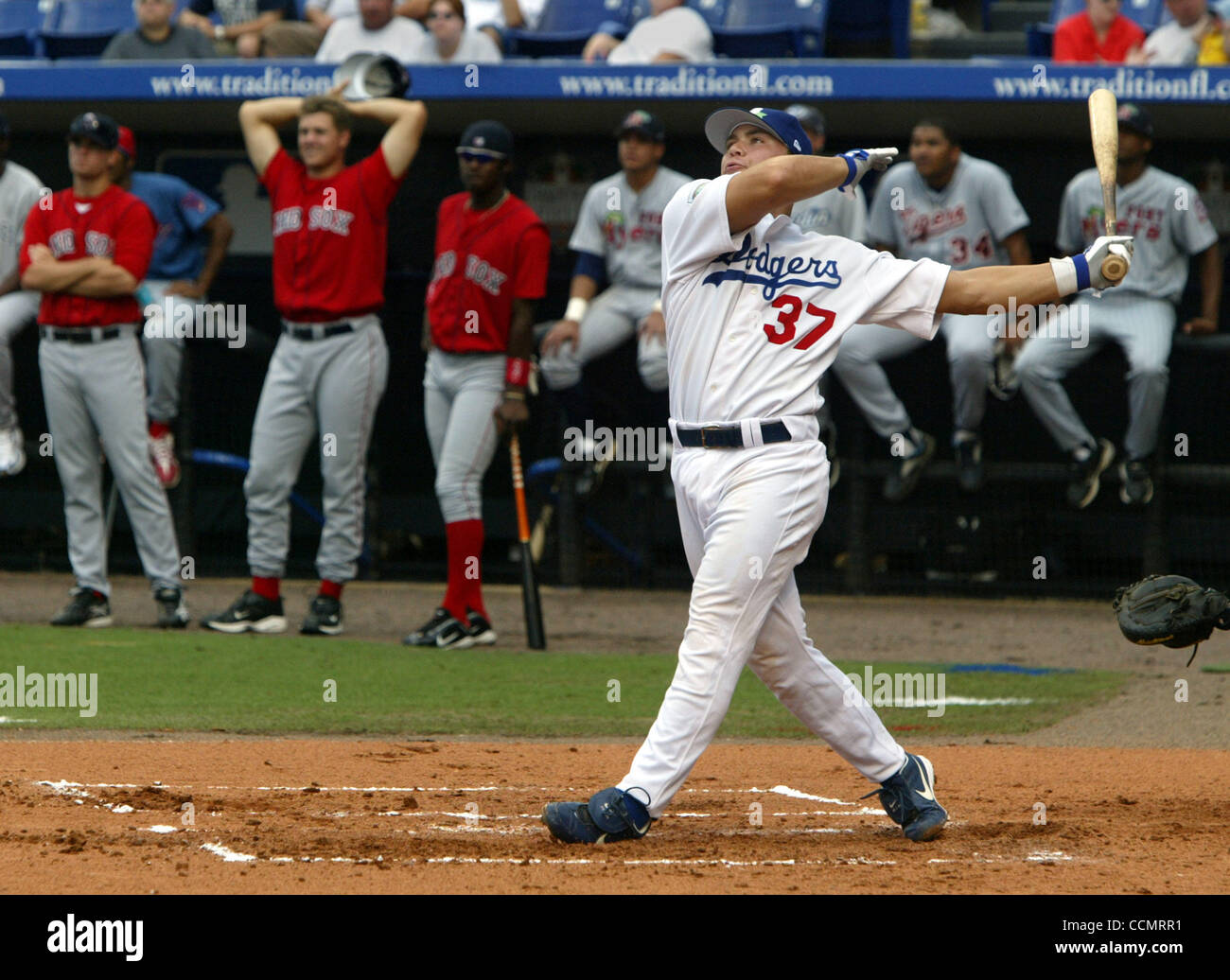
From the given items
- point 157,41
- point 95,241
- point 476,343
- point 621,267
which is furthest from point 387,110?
point 157,41

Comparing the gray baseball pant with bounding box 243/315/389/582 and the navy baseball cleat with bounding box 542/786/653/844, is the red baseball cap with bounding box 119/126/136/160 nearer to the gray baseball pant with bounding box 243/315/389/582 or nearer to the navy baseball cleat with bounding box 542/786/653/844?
the gray baseball pant with bounding box 243/315/389/582

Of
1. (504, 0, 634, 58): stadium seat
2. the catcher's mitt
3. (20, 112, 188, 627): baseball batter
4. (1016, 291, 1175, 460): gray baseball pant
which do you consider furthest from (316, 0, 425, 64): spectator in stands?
the catcher's mitt

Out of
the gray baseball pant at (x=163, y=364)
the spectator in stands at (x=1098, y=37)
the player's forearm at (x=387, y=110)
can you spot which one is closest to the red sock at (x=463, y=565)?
the player's forearm at (x=387, y=110)

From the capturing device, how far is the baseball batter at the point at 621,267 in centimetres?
870

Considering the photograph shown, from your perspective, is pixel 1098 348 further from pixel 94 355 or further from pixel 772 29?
pixel 94 355

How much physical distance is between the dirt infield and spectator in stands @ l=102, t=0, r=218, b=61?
5.34m

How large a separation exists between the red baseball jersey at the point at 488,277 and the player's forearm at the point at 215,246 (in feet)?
5.89

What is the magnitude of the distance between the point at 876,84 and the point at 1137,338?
5.84 ft

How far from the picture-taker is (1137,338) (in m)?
8.48

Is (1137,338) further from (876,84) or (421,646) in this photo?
(421,646)

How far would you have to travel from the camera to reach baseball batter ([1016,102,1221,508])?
848 cm

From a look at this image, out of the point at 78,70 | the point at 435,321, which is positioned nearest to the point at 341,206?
the point at 435,321

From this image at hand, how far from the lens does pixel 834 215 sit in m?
8.61

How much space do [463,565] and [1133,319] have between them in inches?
140
